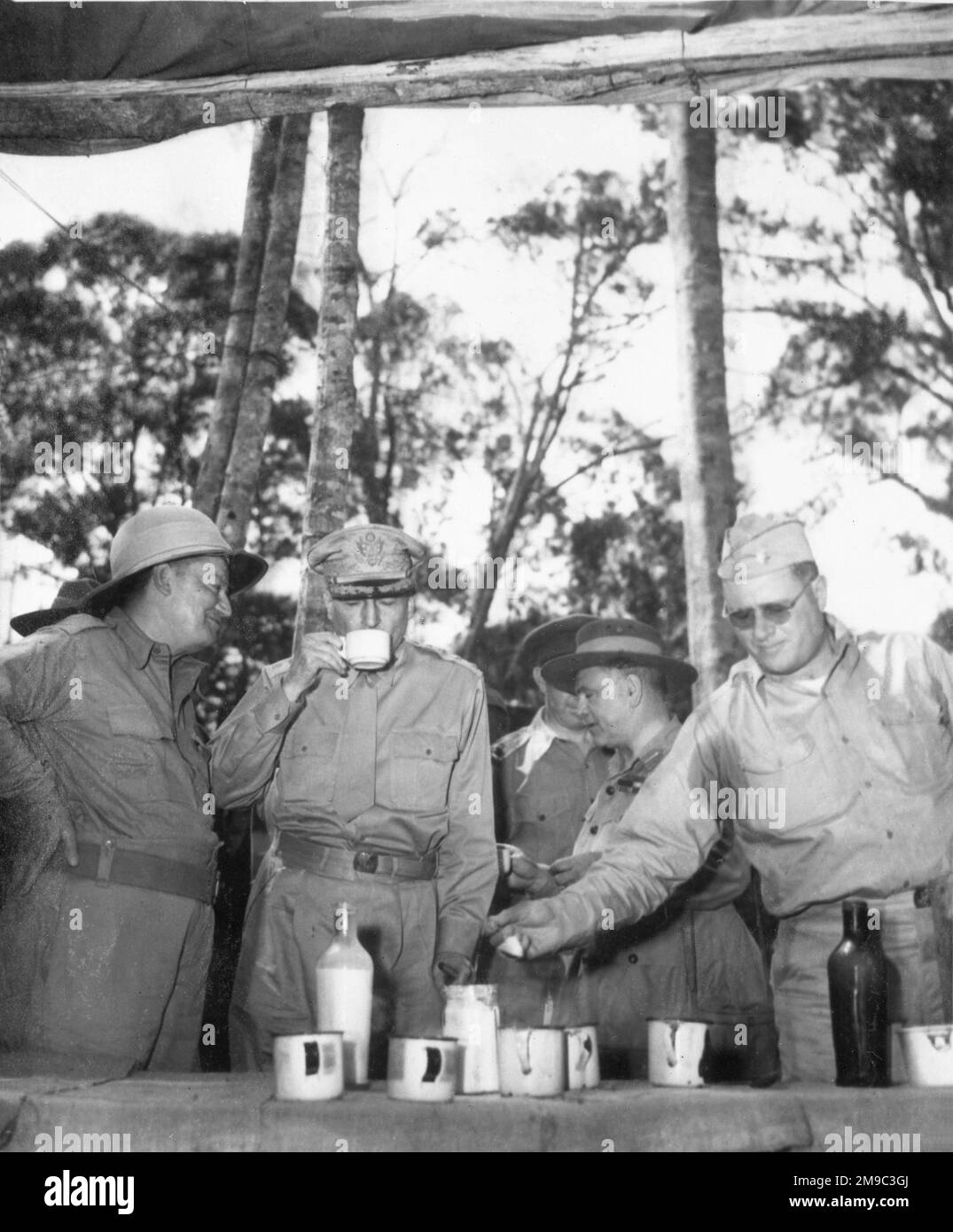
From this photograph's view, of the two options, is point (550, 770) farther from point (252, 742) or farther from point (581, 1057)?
point (581, 1057)

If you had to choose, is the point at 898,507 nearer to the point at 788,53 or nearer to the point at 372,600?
the point at 788,53

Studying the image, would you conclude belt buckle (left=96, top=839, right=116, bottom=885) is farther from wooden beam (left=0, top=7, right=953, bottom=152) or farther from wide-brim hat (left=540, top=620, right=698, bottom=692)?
wooden beam (left=0, top=7, right=953, bottom=152)

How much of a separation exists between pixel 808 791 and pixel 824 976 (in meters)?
0.45

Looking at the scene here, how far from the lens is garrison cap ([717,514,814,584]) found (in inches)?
136

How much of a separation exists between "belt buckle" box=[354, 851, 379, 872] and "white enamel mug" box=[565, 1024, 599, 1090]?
112cm

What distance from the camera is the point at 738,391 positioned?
10.8 meters

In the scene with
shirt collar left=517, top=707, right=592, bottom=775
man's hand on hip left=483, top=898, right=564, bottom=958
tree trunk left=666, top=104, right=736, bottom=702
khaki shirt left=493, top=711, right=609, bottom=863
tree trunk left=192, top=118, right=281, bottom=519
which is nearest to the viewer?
man's hand on hip left=483, top=898, right=564, bottom=958

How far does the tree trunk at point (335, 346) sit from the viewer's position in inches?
258

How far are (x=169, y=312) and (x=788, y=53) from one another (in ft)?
17.9

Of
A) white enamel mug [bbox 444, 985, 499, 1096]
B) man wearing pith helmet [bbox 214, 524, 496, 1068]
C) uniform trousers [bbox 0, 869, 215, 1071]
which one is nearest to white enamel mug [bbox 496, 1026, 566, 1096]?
white enamel mug [bbox 444, 985, 499, 1096]

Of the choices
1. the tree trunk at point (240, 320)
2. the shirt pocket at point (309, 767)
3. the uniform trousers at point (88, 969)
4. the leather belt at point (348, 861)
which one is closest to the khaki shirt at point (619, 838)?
the leather belt at point (348, 861)

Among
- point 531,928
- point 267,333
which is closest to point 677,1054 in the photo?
point 531,928

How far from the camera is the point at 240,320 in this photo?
28.9ft
